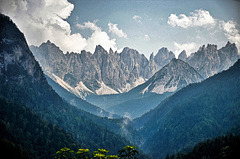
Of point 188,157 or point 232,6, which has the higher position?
point 232,6

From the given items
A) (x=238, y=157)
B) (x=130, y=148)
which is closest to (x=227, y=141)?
(x=238, y=157)

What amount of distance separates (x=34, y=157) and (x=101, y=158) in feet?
501

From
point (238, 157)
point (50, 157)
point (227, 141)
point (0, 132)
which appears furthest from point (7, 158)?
point (227, 141)

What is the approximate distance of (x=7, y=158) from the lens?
4454 inches

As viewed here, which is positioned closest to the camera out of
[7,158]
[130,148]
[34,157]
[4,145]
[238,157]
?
[130,148]

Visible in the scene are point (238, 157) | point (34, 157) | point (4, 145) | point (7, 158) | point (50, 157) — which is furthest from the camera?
point (50, 157)

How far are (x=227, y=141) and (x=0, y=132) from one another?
146 meters

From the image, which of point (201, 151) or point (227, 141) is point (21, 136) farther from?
point (227, 141)

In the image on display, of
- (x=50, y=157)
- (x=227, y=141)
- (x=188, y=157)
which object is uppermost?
(x=227, y=141)

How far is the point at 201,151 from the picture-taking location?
174750 mm

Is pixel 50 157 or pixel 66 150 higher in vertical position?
pixel 66 150

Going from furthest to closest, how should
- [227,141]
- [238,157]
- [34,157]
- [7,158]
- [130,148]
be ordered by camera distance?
[34,157] → [227,141] → [7,158] → [238,157] → [130,148]

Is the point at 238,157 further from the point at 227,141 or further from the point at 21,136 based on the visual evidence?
the point at 21,136

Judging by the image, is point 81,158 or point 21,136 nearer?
point 81,158
